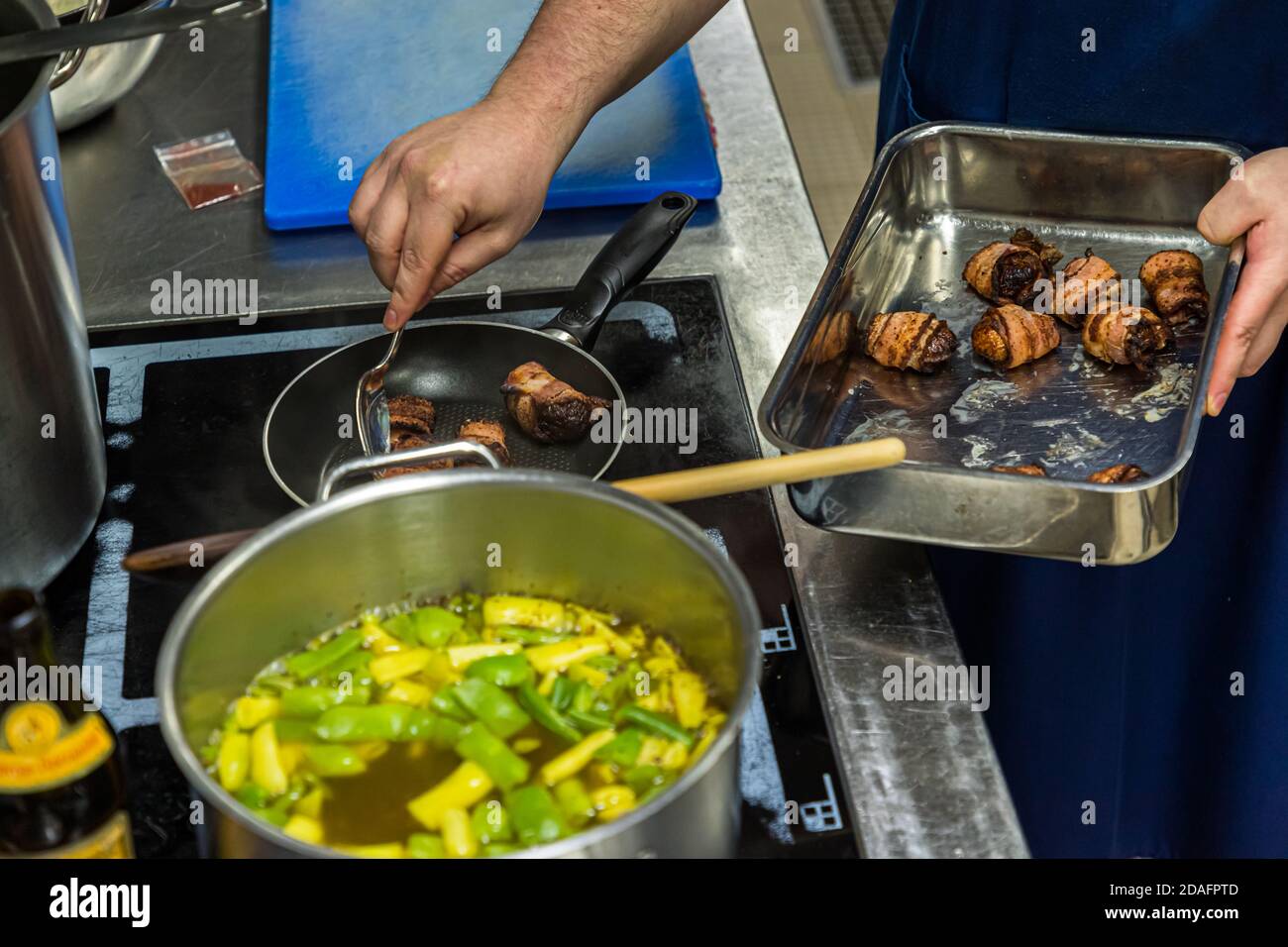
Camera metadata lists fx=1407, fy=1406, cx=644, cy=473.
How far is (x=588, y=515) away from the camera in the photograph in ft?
3.42

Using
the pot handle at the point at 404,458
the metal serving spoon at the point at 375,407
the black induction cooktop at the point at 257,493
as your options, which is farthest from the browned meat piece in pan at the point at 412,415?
the pot handle at the point at 404,458

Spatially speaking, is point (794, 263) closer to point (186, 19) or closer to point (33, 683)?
point (186, 19)

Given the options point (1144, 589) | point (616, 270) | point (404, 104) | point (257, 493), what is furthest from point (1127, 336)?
point (404, 104)

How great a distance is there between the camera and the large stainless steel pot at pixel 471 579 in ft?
2.95

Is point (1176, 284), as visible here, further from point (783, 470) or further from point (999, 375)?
point (783, 470)

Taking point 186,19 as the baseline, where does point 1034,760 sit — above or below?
below

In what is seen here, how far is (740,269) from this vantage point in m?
1.69

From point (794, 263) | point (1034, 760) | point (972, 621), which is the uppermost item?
point (794, 263)

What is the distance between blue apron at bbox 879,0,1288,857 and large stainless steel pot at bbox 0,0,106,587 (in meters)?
1.07

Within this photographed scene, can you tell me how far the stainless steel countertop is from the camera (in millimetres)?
1106

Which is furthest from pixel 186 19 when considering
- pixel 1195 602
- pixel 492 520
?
pixel 1195 602

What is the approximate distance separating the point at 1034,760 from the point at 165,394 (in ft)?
4.05

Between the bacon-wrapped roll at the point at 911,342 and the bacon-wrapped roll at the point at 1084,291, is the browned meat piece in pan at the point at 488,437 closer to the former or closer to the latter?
the bacon-wrapped roll at the point at 911,342

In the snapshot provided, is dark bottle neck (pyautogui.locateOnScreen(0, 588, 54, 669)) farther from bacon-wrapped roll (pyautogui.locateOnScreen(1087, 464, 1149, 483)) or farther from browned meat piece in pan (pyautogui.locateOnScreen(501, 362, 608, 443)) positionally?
bacon-wrapped roll (pyautogui.locateOnScreen(1087, 464, 1149, 483))
